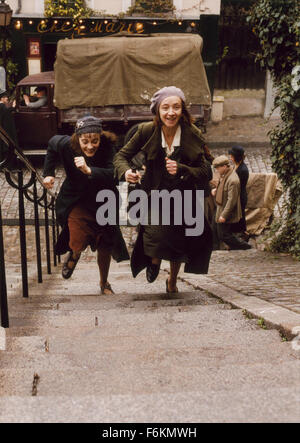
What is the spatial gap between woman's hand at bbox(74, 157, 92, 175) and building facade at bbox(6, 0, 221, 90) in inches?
590

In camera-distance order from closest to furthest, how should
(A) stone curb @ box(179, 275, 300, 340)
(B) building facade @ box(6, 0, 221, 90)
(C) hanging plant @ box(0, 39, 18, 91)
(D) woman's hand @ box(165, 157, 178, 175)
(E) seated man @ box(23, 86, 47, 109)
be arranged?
(A) stone curb @ box(179, 275, 300, 340)
(D) woman's hand @ box(165, 157, 178, 175)
(E) seated man @ box(23, 86, 47, 109)
(C) hanging plant @ box(0, 39, 18, 91)
(B) building facade @ box(6, 0, 221, 90)

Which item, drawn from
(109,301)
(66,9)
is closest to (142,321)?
(109,301)

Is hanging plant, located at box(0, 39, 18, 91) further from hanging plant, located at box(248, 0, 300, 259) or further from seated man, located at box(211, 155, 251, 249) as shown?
hanging plant, located at box(248, 0, 300, 259)

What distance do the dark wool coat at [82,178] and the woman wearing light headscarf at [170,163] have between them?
0.99ft

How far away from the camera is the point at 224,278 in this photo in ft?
20.9

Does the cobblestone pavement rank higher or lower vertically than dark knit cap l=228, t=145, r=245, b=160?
lower

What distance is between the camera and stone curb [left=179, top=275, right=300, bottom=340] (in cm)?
320

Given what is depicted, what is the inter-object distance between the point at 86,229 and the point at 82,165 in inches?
31.2

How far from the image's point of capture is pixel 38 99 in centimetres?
1499

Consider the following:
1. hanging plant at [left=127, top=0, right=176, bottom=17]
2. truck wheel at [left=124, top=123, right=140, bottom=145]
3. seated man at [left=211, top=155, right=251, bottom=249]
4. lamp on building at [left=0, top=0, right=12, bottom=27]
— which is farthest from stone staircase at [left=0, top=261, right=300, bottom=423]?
hanging plant at [left=127, top=0, right=176, bottom=17]

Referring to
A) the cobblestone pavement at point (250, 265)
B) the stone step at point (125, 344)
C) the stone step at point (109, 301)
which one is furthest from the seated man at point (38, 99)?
the stone step at point (125, 344)

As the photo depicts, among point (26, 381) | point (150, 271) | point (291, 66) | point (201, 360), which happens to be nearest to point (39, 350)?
point (26, 381)
